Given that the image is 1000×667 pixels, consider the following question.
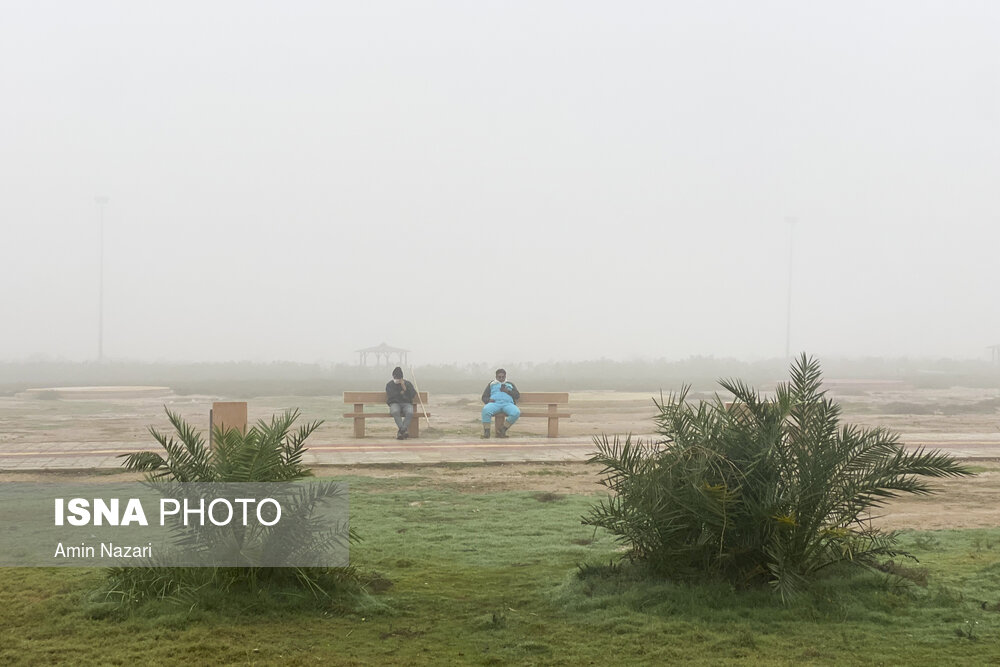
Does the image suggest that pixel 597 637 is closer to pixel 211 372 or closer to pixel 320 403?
pixel 320 403

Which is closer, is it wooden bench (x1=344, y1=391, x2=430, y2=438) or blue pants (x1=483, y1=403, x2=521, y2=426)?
wooden bench (x1=344, y1=391, x2=430, y2=438)

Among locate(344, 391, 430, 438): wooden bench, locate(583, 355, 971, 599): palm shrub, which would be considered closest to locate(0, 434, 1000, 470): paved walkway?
locate(344, 391, 430, 438): wooden bench

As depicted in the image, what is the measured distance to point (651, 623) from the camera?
5.01 m

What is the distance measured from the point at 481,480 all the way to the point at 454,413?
12.9 m

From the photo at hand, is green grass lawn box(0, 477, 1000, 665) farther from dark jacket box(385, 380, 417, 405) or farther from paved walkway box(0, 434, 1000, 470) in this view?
dark jacket box(385, 380, 417, 405)

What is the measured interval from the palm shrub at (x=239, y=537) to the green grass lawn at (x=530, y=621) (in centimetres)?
11

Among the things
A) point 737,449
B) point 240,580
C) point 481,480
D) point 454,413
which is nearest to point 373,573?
point 240,580

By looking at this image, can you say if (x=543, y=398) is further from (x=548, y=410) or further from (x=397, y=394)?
(x=397, y=394)

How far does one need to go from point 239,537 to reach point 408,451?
8.77 metres

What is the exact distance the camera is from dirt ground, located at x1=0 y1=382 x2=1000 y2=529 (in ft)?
32.8

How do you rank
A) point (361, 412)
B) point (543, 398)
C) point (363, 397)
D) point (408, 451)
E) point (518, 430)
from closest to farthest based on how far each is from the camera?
point (408, 451) → point (361, 412) → point (363, 397) → point (543, 398) → point (518, 430)

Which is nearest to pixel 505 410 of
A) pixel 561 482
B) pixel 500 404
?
pixel 500 404

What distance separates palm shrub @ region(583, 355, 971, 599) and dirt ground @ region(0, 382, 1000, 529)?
115 inches

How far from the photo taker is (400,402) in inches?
656
